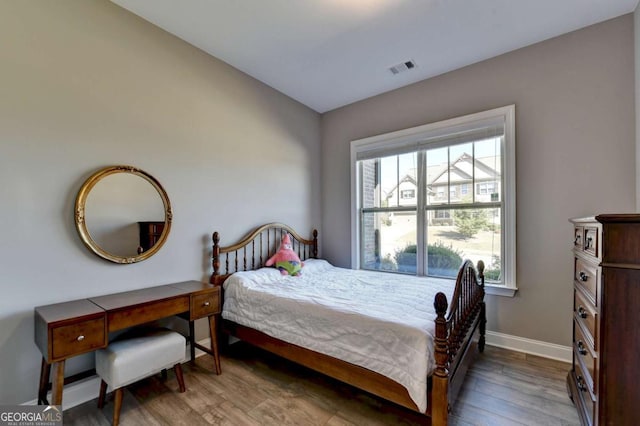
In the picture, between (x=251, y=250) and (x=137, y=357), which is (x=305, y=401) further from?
(x=251, y=250)

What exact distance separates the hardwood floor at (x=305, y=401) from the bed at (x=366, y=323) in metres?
0.22

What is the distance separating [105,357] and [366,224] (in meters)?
3.00

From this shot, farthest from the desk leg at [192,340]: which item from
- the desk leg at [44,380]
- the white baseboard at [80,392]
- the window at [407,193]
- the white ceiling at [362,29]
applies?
the window at [407,193]

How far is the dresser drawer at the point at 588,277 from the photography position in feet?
4.71

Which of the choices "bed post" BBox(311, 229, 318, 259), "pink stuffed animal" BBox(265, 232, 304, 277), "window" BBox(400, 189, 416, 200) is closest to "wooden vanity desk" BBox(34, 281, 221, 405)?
"pink stuffed animal" BBox(265, 232, 304, 277)

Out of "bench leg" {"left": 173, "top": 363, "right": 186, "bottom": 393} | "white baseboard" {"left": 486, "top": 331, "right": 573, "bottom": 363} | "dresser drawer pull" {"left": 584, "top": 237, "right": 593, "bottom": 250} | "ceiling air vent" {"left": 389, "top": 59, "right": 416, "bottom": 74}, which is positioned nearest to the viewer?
"dresser drawer pull" {"left": 584, "top": 237, "right": 593, "bottom": 250}

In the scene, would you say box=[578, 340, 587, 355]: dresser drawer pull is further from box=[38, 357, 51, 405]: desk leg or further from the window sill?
box=[38, 357, 51, 405]: desk leg

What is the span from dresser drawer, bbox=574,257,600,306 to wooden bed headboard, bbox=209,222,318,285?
107 inches

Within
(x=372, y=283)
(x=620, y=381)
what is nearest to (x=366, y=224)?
(x=372, y=283)

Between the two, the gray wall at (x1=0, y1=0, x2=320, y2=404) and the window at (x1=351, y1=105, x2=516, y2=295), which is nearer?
the gray wall at (x1=0, y1=0, x2=320, y2=404)

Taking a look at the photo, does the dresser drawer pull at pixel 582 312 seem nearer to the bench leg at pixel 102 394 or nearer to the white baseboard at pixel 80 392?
the bench leg at pixel 102 394

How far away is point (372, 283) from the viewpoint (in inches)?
112

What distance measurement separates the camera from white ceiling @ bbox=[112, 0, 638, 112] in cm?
222

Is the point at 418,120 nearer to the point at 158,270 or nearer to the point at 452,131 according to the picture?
the point at 452,131
